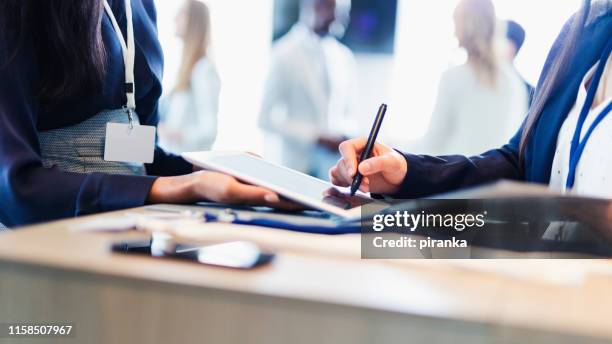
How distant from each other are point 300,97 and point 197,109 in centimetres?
63

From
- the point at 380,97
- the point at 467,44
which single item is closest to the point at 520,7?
the point at 467,44

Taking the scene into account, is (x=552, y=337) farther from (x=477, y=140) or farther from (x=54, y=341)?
(x=477, y=140)

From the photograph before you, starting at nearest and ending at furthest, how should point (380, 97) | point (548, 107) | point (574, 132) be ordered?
1. point (574, 132)
2. point (548, 107)
3. point (380, 97)

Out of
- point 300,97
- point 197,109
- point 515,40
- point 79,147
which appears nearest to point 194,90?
point 197,109

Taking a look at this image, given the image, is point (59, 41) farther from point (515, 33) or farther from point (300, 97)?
point (515, 33)

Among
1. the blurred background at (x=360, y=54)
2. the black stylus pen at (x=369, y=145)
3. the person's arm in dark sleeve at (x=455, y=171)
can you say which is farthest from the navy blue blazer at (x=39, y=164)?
the blurred background at (x=360, y=54)

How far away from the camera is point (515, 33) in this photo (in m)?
2.65

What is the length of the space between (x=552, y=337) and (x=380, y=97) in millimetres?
3695

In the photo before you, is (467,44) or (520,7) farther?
(520,7)

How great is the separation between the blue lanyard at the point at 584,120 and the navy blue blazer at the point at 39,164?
22.8 inches

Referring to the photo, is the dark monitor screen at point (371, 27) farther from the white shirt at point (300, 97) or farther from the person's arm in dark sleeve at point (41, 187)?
the person's arm in dark sleeve at point (41, 187)

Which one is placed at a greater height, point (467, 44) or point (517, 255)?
point (467, 44)

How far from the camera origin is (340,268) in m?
0.42

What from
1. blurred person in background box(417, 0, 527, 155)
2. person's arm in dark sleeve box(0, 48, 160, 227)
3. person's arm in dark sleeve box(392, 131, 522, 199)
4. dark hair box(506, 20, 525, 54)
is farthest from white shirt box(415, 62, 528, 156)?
person's arm in dark sleeve box(0, 48, 160, 227)
